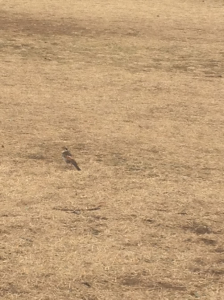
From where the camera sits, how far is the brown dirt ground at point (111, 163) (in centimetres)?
430

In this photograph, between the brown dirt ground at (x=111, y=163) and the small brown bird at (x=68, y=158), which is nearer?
the brown dirt ground at (x=111, y=163)

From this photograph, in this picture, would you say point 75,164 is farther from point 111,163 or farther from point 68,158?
point 111,163

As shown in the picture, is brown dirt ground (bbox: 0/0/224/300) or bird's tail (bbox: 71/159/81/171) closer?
brown dirt ground (bbox: 0/0/224/300)

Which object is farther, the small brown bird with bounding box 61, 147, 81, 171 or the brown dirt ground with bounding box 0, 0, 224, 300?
the small brown bird with bounding box 61, 147, 81, 171

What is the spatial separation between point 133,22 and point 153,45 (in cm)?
144

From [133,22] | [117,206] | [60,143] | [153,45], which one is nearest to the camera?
[117,206]

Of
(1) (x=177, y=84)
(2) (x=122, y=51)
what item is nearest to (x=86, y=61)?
(2) (x=122, y=51)

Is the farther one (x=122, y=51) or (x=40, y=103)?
(x=122, y=51)

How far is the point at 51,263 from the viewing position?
4359 millimetres

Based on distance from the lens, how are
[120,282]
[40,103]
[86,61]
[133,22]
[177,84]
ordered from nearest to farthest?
[120,282]
[40,103]
[177,84]
[86,61]
[133,22]

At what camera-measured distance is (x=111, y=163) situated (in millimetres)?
5902

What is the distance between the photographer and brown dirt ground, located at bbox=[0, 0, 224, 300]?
14.1 feet

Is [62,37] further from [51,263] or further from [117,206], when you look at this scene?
[51,263]

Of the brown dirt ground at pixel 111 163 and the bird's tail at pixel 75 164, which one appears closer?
the brown dirt ground at pixel 111 163
